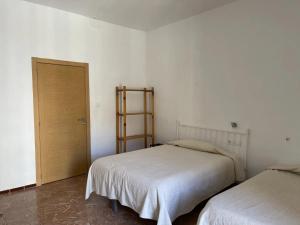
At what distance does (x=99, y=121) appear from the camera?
3965 millimetres

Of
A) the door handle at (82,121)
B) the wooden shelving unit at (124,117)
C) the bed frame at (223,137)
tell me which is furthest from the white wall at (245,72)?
the door handle at (82,121)

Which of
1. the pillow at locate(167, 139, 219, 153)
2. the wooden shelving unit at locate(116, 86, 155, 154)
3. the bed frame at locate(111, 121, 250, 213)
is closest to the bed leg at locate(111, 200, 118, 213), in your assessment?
the bed frame at locate(111, 121, 250, 213)

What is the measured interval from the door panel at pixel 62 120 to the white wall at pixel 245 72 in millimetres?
1628

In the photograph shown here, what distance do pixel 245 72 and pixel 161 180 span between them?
190 cm

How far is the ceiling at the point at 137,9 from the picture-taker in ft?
10.2

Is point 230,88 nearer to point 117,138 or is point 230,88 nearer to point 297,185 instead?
point 297,185

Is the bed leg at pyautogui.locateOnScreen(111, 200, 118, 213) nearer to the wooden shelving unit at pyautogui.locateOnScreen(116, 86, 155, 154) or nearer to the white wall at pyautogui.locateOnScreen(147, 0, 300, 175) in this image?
the wooden shelving unit at pyautogui.locateOnScreen(116, 86, 155, 154)

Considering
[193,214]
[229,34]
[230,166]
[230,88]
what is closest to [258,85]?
[230,88]

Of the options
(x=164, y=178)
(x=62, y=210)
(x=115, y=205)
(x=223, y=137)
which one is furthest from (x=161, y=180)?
(x=223, y=137)

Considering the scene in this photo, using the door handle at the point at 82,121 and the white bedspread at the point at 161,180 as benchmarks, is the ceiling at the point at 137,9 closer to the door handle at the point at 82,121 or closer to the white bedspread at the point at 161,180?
the door handle at the point at 82,121

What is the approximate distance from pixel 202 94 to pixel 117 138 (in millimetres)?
1790

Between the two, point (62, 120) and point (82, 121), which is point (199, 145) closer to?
point (82, 121)

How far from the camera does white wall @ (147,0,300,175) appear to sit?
2.62 metres

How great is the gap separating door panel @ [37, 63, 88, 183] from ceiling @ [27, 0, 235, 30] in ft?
2.93
